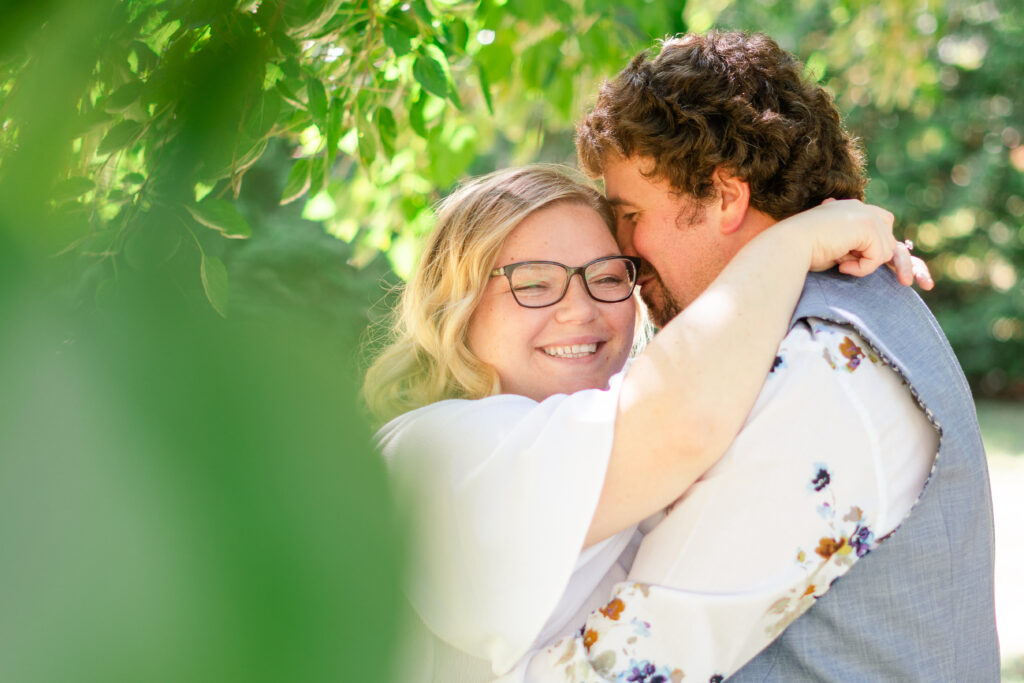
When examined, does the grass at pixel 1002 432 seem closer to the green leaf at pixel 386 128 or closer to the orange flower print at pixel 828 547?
the orange flower print at pixel 828 547

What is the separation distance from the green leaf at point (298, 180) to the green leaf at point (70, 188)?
1810 millimetres

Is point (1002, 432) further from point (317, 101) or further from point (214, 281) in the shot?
point (214, 281)

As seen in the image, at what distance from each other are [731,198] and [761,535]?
3.01ft

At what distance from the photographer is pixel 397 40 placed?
6.79ft

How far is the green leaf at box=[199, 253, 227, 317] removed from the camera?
0.36 metres

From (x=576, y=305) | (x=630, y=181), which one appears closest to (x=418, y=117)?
(x=630, y=181)

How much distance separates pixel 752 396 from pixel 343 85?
1.31 meters

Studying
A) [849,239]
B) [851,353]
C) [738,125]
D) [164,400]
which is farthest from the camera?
[738,125]

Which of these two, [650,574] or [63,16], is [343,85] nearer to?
[650,574]

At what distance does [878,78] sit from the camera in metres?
8.48

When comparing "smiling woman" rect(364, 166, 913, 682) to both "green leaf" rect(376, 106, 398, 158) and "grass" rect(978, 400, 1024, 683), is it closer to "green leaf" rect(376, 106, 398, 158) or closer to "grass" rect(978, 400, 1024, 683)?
"green leaf" rect(376, 106, 398, 158)

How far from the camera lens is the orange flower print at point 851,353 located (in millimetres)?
1699

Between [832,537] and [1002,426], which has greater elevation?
[832,537]

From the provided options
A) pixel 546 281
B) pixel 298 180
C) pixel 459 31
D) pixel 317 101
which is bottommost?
pixel 546 281
